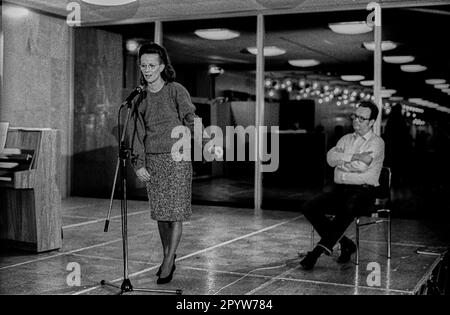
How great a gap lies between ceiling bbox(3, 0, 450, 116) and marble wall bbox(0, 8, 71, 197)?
30 cm

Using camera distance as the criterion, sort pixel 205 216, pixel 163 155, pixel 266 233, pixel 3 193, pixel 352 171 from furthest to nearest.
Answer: pixel 205 216, pixel 266 233, pixel 3 193, pixel 352 171, pixel 163 155

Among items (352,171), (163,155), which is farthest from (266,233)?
(163,155)

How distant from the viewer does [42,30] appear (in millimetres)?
8766

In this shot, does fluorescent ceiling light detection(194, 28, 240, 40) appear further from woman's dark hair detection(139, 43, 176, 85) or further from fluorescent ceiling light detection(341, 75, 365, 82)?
woman's dark hair detection(139, 43, 176, 85)

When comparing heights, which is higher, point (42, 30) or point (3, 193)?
point (42, 30)

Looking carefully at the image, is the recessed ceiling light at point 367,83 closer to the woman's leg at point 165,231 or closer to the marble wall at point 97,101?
the marble wall at point 97,101

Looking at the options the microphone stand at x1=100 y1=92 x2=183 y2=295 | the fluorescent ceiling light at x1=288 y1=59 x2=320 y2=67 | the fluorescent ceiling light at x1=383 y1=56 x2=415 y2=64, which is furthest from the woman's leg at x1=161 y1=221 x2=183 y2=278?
the fluorescent ceiling light at x1=288 y1=59 x2=320 y2=67

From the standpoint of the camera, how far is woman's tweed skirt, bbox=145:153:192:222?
3.99m

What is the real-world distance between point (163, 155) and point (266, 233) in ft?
8.77

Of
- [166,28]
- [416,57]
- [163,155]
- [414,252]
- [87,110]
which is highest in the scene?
[166,28]

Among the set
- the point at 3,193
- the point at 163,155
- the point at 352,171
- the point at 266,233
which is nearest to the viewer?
the point at 163,155

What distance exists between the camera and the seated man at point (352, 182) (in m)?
4.60

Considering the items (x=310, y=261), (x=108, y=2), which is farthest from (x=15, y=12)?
(x=310, y=261)

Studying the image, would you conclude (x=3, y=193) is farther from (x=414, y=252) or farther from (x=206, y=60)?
(x=206, y=60)
